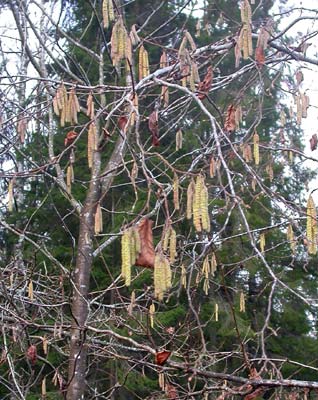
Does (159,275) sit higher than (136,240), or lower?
lower

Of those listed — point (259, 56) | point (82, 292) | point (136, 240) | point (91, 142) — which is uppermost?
point (259, 56)

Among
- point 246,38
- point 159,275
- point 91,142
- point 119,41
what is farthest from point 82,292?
point 159,275

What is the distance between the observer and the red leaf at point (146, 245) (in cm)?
182

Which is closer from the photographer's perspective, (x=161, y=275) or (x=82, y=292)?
(x=161, y=275)

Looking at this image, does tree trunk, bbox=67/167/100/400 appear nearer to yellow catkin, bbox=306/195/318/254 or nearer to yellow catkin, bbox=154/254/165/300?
yellow catkin, bbox=306/195/318/254

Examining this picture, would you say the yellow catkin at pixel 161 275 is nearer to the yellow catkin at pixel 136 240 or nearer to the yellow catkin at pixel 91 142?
the yellow catkin at pixel 136 240

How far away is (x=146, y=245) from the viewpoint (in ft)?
6.00

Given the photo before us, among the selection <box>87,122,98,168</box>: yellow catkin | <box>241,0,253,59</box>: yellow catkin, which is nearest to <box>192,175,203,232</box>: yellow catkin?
<box>87,122,98,168</box>: yellow catkin

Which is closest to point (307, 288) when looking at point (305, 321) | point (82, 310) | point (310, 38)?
point (305, 321)

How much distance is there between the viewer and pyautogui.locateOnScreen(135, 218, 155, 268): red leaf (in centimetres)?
182

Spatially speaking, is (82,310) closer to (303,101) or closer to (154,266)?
(303,101)

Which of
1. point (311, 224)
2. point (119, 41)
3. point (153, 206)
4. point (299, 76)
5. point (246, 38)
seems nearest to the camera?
point (311, 224)

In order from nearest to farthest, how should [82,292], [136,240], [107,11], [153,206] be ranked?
[136,240] → [107,11] → [82,292] → [153,206]

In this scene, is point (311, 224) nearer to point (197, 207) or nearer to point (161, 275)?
point (197, 207)
